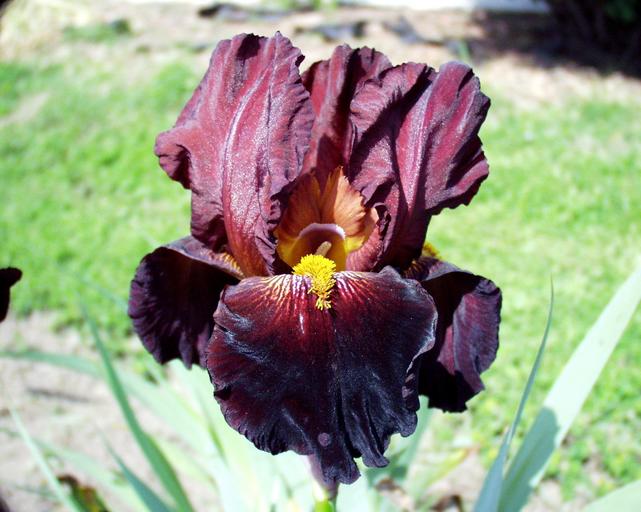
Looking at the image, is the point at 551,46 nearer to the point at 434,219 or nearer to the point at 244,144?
the point at 434,219

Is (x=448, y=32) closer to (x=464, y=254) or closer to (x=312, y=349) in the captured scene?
(x=464, y=254)

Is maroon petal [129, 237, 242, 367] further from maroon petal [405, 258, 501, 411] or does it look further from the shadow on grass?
the shadow on grass

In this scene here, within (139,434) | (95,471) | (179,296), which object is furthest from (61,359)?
(179,296)

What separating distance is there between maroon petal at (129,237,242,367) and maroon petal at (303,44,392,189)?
239 millimetres

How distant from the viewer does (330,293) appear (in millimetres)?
1032

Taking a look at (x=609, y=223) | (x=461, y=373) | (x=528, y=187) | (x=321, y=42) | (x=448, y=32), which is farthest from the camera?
(x=448, y=32)

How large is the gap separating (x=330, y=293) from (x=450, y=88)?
389mm

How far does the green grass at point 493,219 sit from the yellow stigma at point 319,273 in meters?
1.41

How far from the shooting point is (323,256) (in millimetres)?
1160

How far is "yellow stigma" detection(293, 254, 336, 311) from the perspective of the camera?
1.02 m

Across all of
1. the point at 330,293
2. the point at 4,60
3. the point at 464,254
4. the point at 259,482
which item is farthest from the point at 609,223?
the point at 4,60

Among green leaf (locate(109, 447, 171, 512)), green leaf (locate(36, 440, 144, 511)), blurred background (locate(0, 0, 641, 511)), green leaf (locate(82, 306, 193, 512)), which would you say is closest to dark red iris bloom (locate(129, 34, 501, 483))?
green leaf (locate(82, 306, 193, 512))

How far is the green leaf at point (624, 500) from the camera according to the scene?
1.17 m

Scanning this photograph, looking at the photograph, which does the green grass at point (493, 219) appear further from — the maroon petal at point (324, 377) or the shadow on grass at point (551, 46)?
the maroon petal at point (324, 377)
